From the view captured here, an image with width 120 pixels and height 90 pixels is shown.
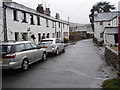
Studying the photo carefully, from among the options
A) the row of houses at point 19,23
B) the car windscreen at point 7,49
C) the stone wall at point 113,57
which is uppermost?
the row of houses at point 19,23

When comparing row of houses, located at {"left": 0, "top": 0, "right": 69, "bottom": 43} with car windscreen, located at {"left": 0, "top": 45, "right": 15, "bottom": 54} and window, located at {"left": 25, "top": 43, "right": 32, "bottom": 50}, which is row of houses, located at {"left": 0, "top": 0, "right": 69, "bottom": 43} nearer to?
window, located at {"left": 25, "top": 43, "right": 32, "bottom": 50}

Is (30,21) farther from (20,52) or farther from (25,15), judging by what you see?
(20,52)

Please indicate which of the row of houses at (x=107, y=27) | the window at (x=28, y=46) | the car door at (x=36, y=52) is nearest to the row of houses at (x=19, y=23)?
the car door at (x=36, y=52)

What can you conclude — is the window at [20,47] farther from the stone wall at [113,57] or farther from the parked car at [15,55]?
the stone wall at [113,57]

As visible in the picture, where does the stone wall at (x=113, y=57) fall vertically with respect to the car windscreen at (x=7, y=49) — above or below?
below

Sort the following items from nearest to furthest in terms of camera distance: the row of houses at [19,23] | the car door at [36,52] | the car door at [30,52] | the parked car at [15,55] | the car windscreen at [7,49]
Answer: the parked car at [15,55], the car windscreen at [7,49], the car door at [30,52], the car door at [36,52], the row of houses at [19,23]

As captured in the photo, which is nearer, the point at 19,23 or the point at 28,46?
the point at 28,46

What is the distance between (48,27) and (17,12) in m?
9.75

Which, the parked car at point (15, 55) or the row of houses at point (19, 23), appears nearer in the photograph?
the parked car at point (15, 55)

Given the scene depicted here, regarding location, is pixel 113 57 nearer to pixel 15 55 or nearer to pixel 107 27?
pixel 15 55

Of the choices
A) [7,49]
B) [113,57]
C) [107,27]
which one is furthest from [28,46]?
[107,27]

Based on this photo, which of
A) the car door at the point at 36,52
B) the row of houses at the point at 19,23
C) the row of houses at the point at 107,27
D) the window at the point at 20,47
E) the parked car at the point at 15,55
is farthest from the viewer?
the row of houses at the point at 107,27

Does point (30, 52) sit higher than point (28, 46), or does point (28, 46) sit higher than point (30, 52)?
point (28, 46)

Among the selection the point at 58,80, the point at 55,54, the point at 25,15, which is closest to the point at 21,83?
the point at 58,80
